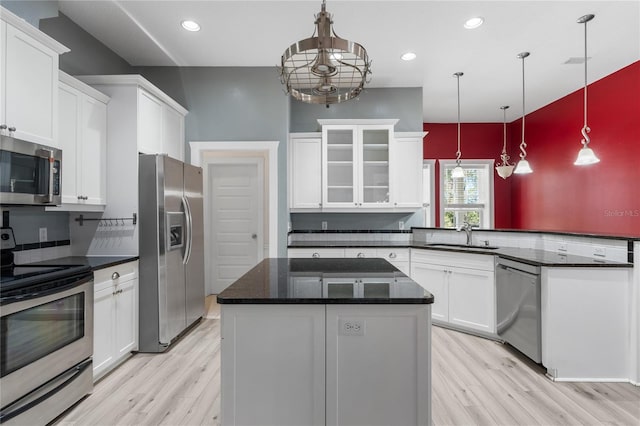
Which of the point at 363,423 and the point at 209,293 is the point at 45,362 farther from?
the point at 209,293

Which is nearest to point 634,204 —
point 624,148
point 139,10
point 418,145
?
point 624,148

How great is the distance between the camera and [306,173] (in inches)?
174

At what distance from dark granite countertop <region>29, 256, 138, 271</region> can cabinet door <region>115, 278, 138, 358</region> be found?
7.9 inches

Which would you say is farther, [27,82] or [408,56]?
[408,56]

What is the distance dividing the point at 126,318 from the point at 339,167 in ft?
9.26

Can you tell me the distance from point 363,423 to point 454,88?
175 inches

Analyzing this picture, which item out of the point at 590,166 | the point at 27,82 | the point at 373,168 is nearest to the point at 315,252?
the point at 373,168

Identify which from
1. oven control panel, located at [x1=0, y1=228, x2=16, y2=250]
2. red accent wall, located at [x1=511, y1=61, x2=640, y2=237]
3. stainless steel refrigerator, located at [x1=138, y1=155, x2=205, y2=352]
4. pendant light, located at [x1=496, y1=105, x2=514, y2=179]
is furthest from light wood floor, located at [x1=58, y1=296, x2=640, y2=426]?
pendant light, located at [x1=496, y1=105, x2=514, y2=179]

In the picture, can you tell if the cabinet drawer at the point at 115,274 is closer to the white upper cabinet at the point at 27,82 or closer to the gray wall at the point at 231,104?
the white upper cabinet at the point at 27,82

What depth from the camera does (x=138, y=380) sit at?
256 cm

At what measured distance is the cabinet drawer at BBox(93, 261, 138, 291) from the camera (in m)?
2.47

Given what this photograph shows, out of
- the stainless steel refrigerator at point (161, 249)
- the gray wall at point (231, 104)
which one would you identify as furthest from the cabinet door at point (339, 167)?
the stainless steel refrigerator at point (161, 249)

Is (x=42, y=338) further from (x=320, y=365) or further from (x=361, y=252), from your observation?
(x=361, y=252)

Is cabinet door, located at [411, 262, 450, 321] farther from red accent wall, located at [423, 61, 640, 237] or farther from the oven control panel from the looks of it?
the oven control panel
